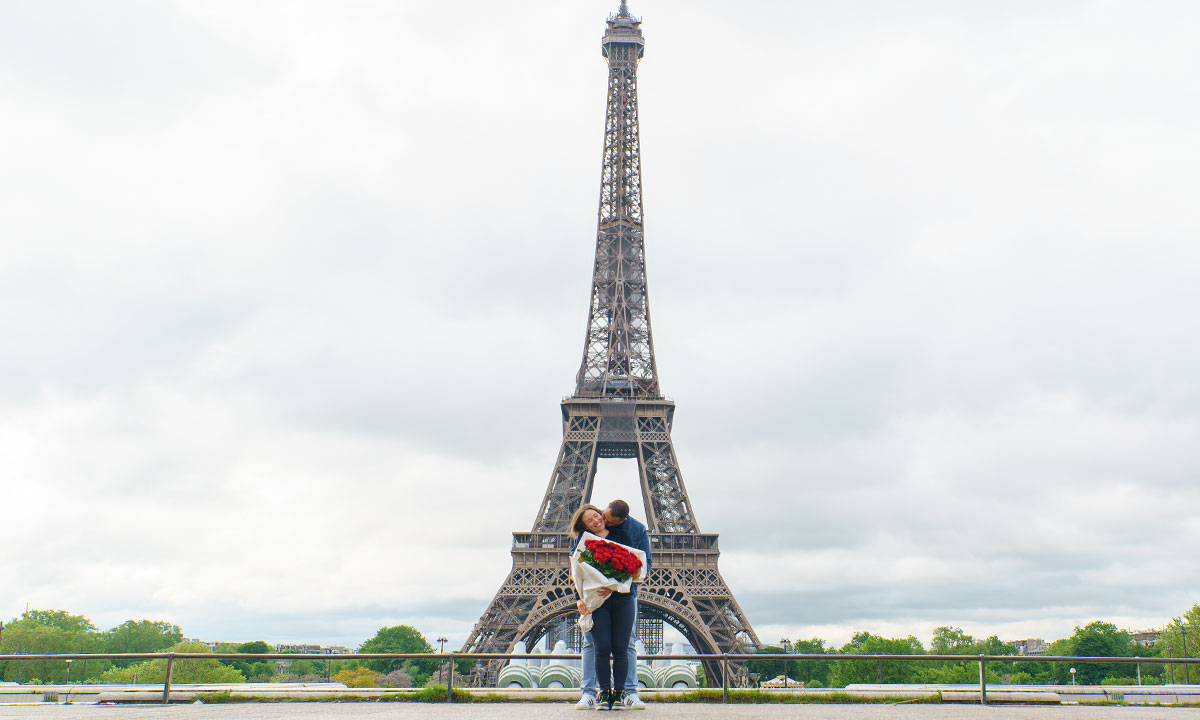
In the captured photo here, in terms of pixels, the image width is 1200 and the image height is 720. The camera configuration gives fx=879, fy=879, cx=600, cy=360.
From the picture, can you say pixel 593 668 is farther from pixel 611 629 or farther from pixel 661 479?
pixel 661 479

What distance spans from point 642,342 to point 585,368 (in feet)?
13.9

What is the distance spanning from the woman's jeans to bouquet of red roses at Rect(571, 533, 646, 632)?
10.0 inches

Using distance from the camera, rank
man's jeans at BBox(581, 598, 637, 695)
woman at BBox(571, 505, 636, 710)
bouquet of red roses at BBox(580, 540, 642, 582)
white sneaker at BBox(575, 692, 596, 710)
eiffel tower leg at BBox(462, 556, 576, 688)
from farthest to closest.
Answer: eiffel tower leg at BBox(462, 556, 576, 688) → white sneaker at BBox(575, 692, 596, 710) → man's jeans at BBox(581, 598, 637, 695) → woman at BBox(571, 505, 636, 710) → bouquet of red roses at BBox(580, 540, 642, 582)

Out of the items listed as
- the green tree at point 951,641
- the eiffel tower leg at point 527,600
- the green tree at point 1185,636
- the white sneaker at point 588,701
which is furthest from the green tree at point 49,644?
the green tree at point 951,641

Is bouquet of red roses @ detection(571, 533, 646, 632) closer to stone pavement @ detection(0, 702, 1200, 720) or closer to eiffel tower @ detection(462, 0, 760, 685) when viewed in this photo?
stone pavement @ detection(0, 702, 1200, 720)

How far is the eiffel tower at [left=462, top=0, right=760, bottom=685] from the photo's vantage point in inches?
1890

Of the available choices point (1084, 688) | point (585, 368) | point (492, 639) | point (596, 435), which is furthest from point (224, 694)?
point (585, 368)

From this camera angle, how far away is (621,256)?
199ft

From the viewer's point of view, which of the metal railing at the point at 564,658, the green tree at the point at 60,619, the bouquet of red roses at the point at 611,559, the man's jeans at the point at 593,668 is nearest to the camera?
the bouquet of red roses at the point at 611,559

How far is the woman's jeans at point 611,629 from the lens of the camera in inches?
378

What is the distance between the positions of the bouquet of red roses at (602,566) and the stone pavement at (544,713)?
1.30 metres

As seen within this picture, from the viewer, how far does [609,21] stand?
6819 cm

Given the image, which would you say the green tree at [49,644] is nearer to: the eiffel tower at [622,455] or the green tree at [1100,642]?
the eiffel tower at [622,455]

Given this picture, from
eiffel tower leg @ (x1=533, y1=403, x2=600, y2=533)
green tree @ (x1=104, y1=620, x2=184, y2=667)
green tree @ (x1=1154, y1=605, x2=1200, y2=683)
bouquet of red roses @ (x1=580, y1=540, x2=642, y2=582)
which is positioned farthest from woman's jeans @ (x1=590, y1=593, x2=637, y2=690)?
green tree @ (x1=104, y1=620, x2=184, y2=667)
